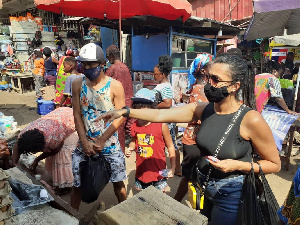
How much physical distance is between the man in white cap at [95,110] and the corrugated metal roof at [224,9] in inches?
368

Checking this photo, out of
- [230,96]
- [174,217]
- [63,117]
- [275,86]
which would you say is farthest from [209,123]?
[275,86]

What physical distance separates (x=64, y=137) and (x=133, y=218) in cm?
213

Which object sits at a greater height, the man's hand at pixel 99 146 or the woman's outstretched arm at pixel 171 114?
the woman's outstretched arm at pixel 171 114

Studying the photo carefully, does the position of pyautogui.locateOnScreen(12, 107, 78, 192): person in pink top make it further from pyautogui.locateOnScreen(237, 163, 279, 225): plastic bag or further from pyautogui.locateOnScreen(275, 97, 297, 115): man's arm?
pyautogui.locateOnScreen(275, 97, 297, 115): man's arm

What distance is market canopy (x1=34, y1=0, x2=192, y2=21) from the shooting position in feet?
15.2

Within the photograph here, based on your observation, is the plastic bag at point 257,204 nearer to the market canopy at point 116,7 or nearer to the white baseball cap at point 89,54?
the white baseball cap at point 89,54

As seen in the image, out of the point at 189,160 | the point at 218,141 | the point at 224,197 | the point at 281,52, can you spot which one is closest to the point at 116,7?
the point at 189,160

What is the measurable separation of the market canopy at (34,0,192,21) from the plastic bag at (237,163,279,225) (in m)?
3.70

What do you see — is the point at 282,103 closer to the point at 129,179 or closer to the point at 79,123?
the point at 129,179

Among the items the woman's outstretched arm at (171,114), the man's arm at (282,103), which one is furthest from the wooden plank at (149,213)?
the man's arm at (282,103)

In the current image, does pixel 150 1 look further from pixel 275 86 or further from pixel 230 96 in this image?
pixel 230 96

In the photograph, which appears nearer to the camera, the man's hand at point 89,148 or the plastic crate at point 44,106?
the man's hand at point 89,148

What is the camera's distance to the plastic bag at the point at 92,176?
246cm

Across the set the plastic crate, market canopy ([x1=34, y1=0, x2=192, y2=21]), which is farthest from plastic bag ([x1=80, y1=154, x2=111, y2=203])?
the plastic crate
